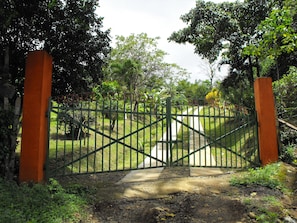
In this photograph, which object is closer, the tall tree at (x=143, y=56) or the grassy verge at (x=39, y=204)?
the grassy verge at (x=39, y=204)

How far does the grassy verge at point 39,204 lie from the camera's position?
12.5 ft

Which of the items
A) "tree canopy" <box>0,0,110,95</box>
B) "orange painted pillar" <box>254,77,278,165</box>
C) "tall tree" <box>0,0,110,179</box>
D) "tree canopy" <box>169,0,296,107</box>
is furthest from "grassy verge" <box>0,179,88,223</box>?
"tree canopy" <box>169,0,296,107</box>

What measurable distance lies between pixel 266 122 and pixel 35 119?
577cm

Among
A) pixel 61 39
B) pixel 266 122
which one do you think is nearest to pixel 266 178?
pixel 266 122

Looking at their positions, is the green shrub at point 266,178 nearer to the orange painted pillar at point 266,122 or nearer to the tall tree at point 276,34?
the orange painted pillar at point 266,122

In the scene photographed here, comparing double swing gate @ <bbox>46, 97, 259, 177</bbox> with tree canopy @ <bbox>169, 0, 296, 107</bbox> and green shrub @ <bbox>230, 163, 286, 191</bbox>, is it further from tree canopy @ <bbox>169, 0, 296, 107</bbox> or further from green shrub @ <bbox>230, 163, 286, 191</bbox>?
tree canopy @ <bbox>169, 0, 296, 107</bbox>

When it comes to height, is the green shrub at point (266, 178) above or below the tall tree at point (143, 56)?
below

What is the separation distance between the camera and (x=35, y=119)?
17.9 feet

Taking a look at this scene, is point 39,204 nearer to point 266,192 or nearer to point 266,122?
point 266,192

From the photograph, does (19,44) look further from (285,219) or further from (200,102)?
(285,219)

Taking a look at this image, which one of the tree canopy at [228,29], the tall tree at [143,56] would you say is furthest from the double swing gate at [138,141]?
the tall tree at [143,56]

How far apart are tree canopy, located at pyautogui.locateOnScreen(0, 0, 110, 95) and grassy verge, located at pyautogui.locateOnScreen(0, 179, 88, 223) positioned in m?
3.24

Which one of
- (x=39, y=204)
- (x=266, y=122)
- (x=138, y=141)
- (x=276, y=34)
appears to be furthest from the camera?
(x=138, y=141)

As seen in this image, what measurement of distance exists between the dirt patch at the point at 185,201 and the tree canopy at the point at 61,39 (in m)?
2.91
